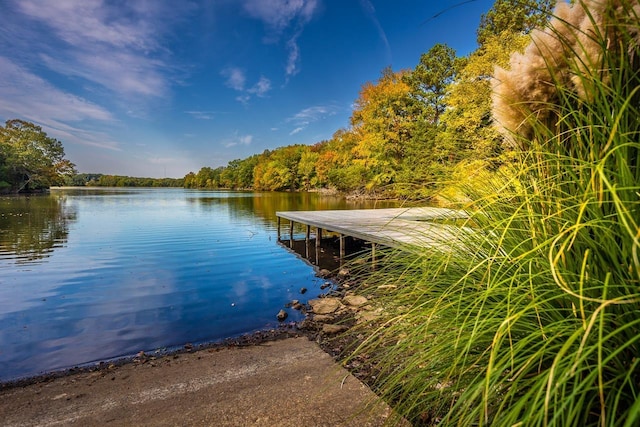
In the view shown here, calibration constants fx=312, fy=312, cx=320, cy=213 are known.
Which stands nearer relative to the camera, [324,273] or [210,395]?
[210,395]

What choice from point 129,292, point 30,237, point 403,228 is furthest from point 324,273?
point 30,237

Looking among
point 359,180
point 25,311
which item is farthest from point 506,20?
point 25,311

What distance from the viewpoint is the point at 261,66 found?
42.4 metres

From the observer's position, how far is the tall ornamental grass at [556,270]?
2.77 ft

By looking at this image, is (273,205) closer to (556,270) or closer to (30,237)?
(30,237)

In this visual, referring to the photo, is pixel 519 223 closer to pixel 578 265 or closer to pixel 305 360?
pixel 578 265

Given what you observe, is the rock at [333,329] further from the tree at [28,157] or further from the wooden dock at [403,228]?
the tree at [28,157]

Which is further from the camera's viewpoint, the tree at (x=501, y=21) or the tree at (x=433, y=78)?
the tree at (x=433, y=78)

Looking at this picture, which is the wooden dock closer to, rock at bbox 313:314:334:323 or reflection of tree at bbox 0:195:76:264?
rock at bbox 313:314:334:323

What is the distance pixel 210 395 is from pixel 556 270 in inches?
118

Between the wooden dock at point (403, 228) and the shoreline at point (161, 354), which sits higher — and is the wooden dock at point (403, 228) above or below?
above

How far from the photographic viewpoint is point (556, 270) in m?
1.00

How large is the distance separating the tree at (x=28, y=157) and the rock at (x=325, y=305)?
195ft

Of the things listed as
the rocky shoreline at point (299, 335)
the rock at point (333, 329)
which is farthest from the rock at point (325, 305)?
the rock at point (333, 329)
